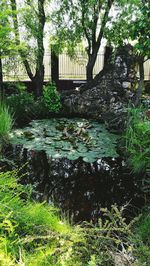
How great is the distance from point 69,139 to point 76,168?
0.98 meters

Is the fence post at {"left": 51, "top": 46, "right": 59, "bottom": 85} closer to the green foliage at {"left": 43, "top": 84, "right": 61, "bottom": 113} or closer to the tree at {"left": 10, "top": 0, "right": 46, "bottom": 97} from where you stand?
the tree at {"left": 10, "top": 0, "right": 46, "bottom": 97}

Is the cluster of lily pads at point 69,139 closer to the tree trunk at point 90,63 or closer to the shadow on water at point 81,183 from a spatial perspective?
the shadow on water at point 81,183

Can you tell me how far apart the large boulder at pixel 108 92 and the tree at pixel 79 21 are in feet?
2.94

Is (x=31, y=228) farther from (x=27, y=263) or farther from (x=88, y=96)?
(x=88, y=96)

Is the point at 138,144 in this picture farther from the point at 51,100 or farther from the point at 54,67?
the point at 54,67

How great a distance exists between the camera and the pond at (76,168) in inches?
130

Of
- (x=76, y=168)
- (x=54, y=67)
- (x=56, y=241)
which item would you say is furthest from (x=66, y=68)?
(x=56, y=241)

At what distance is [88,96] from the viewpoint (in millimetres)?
6461

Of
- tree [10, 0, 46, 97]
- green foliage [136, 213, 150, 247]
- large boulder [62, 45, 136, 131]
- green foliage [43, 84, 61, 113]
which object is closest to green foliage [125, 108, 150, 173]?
green foliage [136, 213, 150, 247]

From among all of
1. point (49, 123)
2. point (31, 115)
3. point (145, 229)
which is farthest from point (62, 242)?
point (31, 115)

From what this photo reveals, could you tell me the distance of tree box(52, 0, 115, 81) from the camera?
254 inches

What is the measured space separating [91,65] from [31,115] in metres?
2.46

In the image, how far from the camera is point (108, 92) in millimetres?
6348

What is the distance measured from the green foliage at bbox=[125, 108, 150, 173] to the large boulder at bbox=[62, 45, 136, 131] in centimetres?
162
